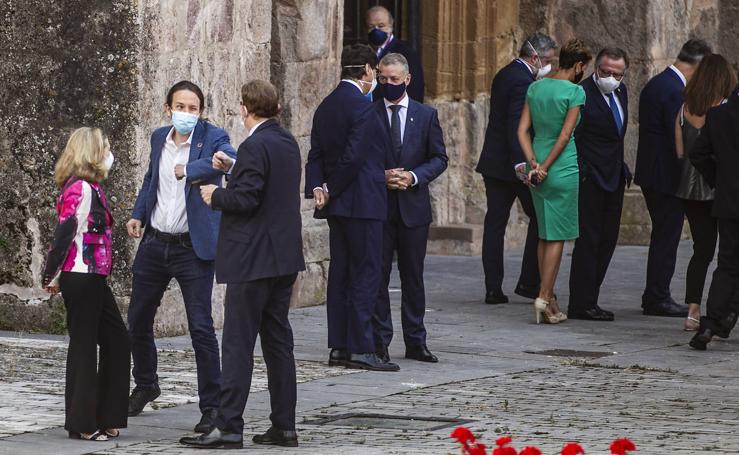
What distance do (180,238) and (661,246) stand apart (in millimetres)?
5137

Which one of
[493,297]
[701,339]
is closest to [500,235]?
[493,297]

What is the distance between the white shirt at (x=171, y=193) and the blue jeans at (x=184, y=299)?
0.08 metres

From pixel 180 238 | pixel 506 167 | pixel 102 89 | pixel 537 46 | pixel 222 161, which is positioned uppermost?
pixel 537 46

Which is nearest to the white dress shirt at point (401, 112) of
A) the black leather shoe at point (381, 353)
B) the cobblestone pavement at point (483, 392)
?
the black leather shoe at point (381, 353)

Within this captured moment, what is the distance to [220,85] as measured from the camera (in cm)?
1111

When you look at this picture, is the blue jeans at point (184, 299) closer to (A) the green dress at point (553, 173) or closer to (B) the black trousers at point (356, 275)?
(B) the black trousers at point (356, 275)

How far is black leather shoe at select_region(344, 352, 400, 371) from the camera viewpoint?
30.8 feet

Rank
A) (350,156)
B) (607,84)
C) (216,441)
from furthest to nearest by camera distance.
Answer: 1. (607,84)
2. (350,156)
3. (216,441)

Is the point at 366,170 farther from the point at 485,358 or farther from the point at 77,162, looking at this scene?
the point at 77,162

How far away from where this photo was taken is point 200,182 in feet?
25.3

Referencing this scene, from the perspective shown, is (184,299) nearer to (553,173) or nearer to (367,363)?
(367,363)

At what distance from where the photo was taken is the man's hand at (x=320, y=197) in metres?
9.31

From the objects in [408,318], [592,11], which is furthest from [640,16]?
[408,318]

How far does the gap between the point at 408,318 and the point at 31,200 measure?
2669mm
